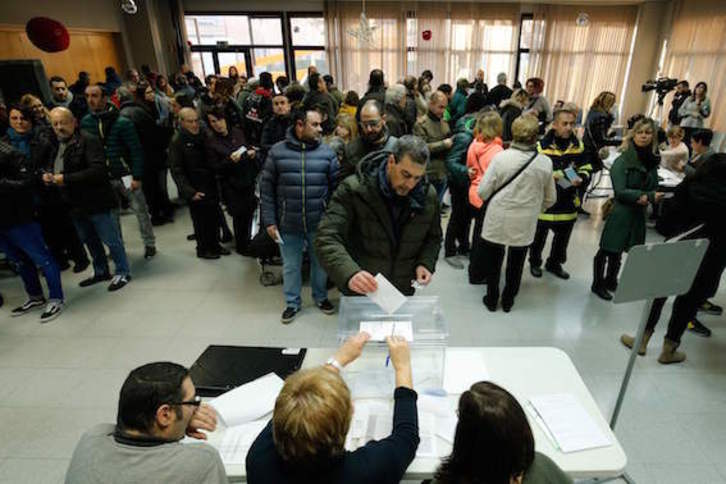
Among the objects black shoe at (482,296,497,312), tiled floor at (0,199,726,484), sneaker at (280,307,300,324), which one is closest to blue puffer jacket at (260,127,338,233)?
sneaker at (280,307,300,324)

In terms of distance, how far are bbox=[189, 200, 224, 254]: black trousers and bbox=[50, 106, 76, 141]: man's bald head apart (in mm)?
1111

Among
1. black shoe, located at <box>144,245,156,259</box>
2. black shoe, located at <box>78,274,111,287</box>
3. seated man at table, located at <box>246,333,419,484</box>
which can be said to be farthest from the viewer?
black shoe, located at <box>144,245,156,259</box>

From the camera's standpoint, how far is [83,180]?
3275mm

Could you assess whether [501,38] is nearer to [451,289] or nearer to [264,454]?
[451,289]

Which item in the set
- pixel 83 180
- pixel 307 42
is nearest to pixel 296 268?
pixel 83 180

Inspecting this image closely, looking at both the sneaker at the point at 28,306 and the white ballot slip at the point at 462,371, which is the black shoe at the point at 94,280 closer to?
the sneaker at the point at 28,306

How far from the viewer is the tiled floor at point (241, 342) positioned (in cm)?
220

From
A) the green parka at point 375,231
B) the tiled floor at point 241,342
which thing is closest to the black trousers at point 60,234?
the tiled floor at point 241,342

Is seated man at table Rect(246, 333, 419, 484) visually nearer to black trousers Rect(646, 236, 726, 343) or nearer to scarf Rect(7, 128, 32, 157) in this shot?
black trousers Rect(646, 236, 726, 343)

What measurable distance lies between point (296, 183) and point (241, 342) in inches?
48.9

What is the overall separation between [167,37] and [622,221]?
10.8 metres

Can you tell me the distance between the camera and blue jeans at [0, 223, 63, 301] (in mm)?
3164

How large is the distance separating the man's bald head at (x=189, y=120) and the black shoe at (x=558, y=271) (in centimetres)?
356

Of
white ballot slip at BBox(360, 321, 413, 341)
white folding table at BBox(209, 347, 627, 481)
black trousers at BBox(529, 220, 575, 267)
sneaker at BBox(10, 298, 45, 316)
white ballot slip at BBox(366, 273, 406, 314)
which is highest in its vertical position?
white ballot slip at BBox(366, 273, 406, 314)
